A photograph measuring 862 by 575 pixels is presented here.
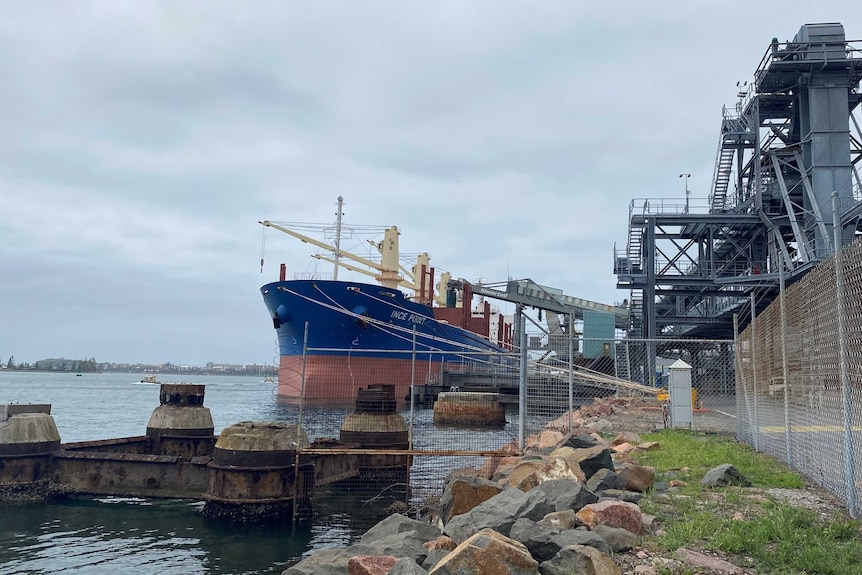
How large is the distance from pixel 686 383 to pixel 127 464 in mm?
11871

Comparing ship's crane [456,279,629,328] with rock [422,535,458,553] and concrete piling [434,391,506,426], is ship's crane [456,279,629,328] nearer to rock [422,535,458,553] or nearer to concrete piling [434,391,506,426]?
concrete piling [434,391,506,426]

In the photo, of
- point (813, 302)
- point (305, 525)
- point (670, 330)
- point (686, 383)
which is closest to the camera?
point (813, 302)

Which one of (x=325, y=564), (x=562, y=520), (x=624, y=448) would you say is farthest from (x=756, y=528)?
(x=624, y=448)

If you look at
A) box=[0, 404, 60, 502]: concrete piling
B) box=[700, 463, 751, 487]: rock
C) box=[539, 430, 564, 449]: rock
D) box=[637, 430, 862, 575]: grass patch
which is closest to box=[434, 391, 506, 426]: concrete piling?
box=[539, 430, 564, 449]: rock

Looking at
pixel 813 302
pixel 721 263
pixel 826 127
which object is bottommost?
pixel 813 302

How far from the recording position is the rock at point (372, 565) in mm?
5055

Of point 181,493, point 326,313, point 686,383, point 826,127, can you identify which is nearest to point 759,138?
point 826,127

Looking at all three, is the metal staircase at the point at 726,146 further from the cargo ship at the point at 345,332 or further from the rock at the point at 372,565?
the rock at the point at 372,565

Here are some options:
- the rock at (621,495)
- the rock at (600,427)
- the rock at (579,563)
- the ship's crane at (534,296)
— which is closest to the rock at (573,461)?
the rock at (621,495)

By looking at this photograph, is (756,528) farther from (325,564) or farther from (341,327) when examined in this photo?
(341,327)

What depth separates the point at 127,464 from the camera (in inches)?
482

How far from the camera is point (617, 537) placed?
484cm

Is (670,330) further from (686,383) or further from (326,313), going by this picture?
(686,383)

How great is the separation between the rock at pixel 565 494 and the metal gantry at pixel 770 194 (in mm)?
25675
